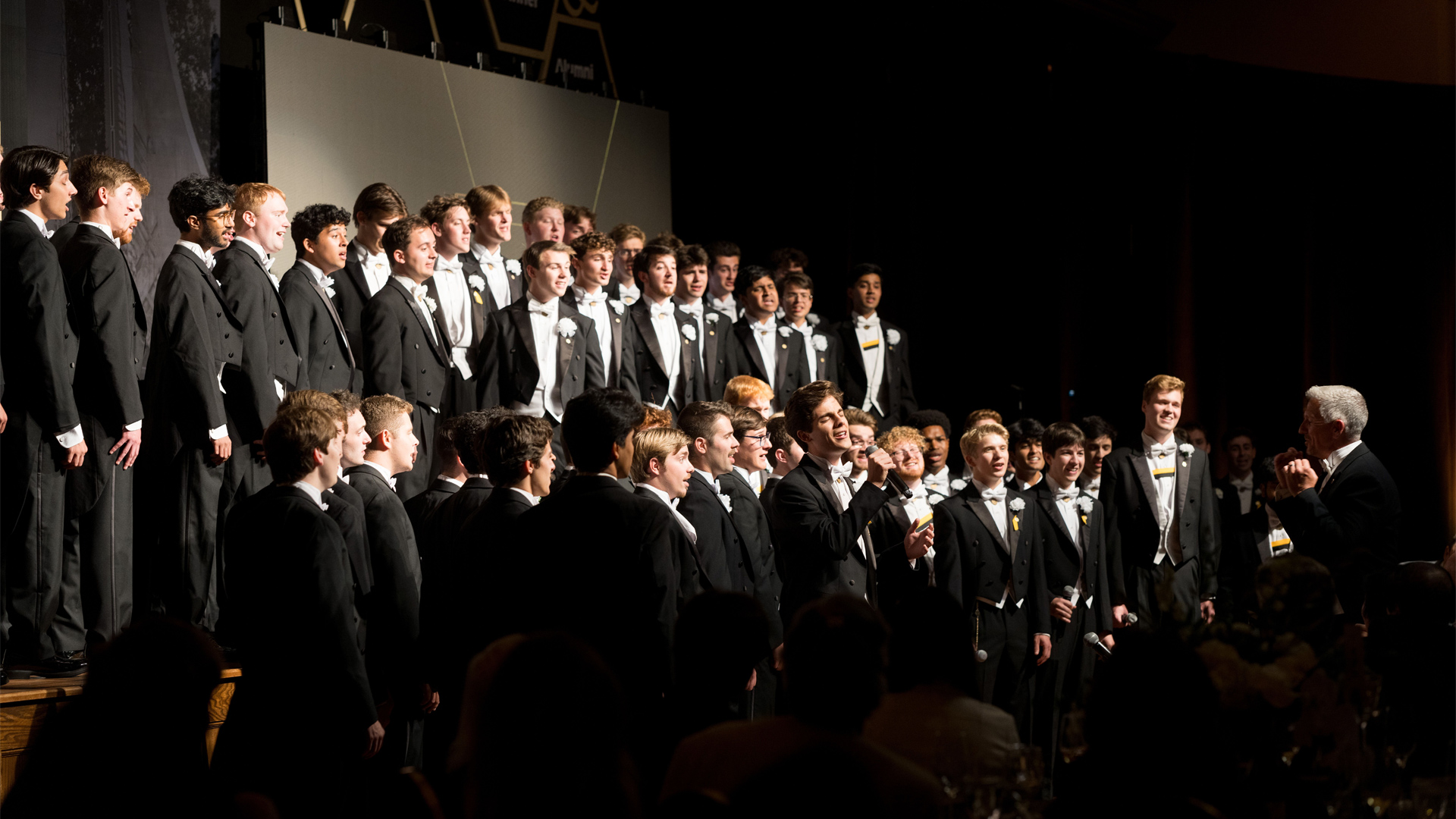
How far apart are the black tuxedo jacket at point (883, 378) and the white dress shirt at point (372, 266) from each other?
2878 mm

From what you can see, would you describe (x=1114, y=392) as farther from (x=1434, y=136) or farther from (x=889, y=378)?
(x=1434, y=136)

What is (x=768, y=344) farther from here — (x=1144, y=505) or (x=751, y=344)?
(x=1144, y=505)

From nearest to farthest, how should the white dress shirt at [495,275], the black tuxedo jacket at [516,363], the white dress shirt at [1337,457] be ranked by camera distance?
the white dress shirt at [1337,457] → the black tuxedo jacket at [516,363] → the white dress shirt at [495,275]

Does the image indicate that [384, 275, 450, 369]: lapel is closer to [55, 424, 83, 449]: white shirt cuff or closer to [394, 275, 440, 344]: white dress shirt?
[394, 275, 440, 344]: white dress shirt

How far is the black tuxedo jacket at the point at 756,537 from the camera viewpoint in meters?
4.54

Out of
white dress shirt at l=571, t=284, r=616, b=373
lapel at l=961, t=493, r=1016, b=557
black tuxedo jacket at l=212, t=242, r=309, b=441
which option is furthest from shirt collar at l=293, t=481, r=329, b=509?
lapel at l=961, t=493, r=1016, b=557

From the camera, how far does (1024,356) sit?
8.92m


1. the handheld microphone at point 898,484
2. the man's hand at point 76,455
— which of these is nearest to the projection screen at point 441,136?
the man's hand at point 76,455

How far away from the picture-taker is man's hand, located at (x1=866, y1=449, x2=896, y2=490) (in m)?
4.66

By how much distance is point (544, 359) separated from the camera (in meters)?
5.84

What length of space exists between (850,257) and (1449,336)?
4.09m

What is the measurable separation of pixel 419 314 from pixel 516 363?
1.75ft

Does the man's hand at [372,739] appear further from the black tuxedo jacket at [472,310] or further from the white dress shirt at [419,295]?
the black tuxedo jacket at [472,310]

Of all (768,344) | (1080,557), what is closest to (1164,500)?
(1080,557)
